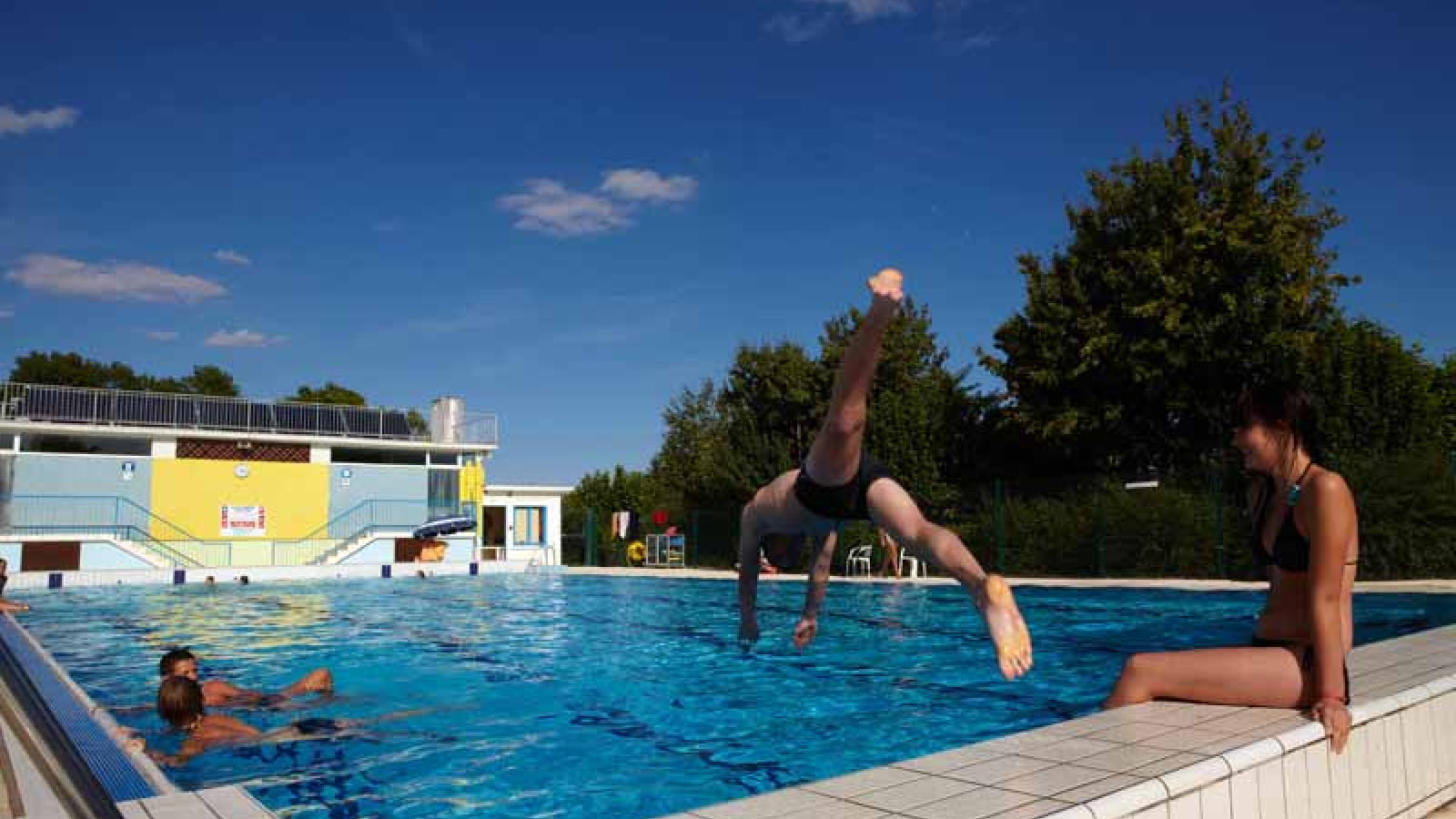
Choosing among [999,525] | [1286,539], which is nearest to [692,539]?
[999,525]

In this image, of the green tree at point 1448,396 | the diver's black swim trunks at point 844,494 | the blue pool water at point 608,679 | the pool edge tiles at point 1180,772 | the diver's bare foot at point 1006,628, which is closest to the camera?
the pool edge tiles at point 1180,772

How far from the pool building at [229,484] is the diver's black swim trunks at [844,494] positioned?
81.5 feet

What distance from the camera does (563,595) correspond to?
20.0 metres

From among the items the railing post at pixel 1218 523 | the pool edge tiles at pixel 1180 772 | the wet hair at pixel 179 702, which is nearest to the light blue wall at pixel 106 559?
the wet hair at pixel 179 702

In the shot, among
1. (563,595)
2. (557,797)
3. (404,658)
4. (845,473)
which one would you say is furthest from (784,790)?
(563,595)

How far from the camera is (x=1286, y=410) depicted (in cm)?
371

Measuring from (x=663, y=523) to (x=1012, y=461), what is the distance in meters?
10.4

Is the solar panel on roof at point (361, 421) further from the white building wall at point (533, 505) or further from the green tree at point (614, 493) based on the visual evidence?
the green tree at point (614, 493)

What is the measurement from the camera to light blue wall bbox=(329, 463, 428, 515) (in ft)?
107

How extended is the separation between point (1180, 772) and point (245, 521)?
107 feet

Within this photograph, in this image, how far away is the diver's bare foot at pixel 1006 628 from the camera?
9.80 feet

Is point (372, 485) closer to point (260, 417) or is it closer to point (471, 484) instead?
point (471, 484)

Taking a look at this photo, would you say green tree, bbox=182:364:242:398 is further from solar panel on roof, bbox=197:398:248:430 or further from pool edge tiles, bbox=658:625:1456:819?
pool edge tiles, bbox=658:625:1456:819

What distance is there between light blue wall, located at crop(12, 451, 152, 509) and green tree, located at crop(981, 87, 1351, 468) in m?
24.6
